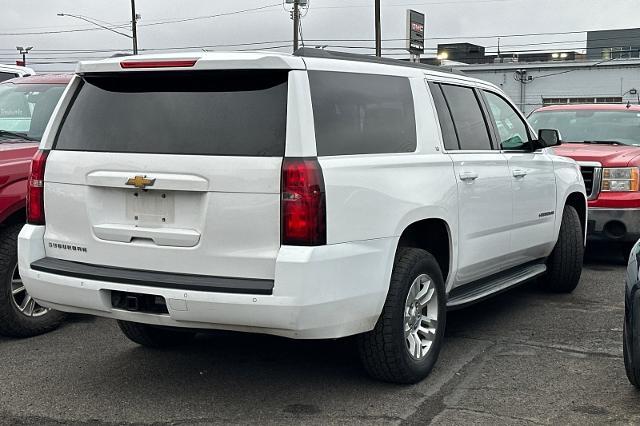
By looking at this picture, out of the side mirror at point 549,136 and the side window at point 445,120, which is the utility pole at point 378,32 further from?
the side window at point 445,120

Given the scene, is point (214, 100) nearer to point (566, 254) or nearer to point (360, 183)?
point (360, 183)

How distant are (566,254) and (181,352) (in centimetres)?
357

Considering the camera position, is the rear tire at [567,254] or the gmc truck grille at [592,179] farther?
the gmc truck grille at [592,179]

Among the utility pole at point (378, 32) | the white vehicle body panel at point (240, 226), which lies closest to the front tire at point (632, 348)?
the white vehicle body panel at point (240, 226)

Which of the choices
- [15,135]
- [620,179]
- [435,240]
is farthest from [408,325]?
[620,179]

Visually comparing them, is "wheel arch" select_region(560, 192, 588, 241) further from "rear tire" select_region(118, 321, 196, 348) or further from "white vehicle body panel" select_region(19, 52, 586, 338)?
"rear tire" select_region(118, 321, 196, 348)

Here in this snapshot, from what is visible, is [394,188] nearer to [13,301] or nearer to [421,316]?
[421,316]

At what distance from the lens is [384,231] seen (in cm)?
427

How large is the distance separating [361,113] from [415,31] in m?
33.8

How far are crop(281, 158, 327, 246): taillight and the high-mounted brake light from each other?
2.56ft

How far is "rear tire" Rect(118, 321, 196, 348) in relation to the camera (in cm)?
525

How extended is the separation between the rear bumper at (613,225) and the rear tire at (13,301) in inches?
220

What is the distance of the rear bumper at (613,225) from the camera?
8.23m

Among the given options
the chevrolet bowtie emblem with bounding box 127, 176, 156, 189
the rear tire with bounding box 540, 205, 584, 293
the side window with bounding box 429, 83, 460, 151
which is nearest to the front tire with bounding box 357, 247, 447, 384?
the side window with bounding box 429, 83, 460, 151
